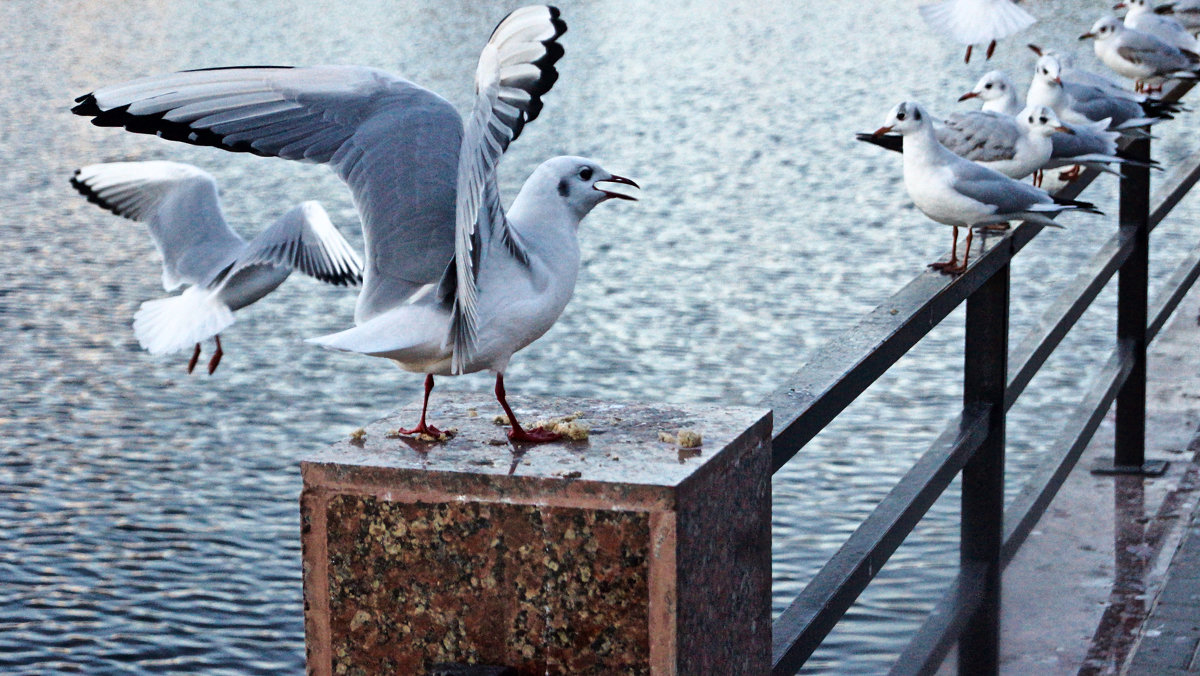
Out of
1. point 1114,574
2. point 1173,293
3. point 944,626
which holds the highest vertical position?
point 1173,293

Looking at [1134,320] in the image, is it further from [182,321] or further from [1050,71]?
[182,321]

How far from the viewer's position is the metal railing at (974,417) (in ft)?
6.88

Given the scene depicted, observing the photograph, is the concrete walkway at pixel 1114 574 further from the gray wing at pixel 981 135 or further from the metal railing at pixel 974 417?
the gray wing at pixel 981 135

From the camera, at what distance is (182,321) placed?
4.09m

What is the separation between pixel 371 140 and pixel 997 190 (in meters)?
1.95


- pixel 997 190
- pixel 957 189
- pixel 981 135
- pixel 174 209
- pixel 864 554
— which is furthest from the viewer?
pixel 174 209

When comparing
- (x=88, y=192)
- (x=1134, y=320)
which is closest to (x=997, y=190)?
(x=1134, y=320)

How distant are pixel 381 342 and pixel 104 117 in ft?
1.20

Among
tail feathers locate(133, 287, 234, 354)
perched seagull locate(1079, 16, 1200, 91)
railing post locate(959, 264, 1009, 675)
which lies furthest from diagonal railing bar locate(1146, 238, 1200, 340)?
tail feathers locate(133, 287, 234, 354)

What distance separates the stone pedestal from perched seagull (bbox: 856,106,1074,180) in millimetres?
2673

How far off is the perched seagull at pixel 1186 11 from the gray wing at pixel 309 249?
5911 mm

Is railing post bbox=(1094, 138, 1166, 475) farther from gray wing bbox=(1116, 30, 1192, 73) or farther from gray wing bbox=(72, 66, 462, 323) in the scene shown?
gray wing bbox=(72, 66, 462, 323)

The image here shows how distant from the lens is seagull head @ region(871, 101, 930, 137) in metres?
3.71

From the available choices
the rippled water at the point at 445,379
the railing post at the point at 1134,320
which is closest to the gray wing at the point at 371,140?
the rippled water at the point at 445,379
